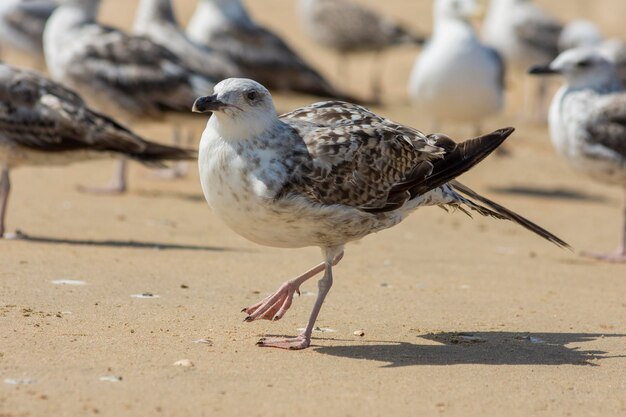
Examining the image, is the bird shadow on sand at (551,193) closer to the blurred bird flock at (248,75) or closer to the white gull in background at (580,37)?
the blurred bird flock at (248,75)

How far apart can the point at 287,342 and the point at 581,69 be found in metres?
6.47

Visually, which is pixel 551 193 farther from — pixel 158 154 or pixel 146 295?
pixel 146 295

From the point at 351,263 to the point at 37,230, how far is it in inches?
102

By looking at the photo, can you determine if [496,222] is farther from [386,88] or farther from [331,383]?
[386,88]

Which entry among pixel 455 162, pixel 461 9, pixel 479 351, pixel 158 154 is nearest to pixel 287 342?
pixel 479 351

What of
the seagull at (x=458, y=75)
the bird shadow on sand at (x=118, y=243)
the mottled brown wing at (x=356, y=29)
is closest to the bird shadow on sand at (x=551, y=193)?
the seagull at (x=458, y=75)

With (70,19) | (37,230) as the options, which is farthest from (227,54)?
(37,230)

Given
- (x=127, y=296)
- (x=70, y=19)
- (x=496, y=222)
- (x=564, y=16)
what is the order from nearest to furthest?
(x=127, y=296), (x=496, y=222), (x=70, y=19), (x=564, y=16)

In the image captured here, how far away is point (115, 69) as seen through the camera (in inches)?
511

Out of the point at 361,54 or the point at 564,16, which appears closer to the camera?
the point at 361,54

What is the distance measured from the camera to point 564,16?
30.5 metres

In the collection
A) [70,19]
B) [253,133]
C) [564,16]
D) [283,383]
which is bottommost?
[283,383]

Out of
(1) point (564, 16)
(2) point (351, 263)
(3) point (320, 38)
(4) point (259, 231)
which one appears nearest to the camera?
(4) point (259, 231)

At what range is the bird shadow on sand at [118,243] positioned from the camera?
8977mm
